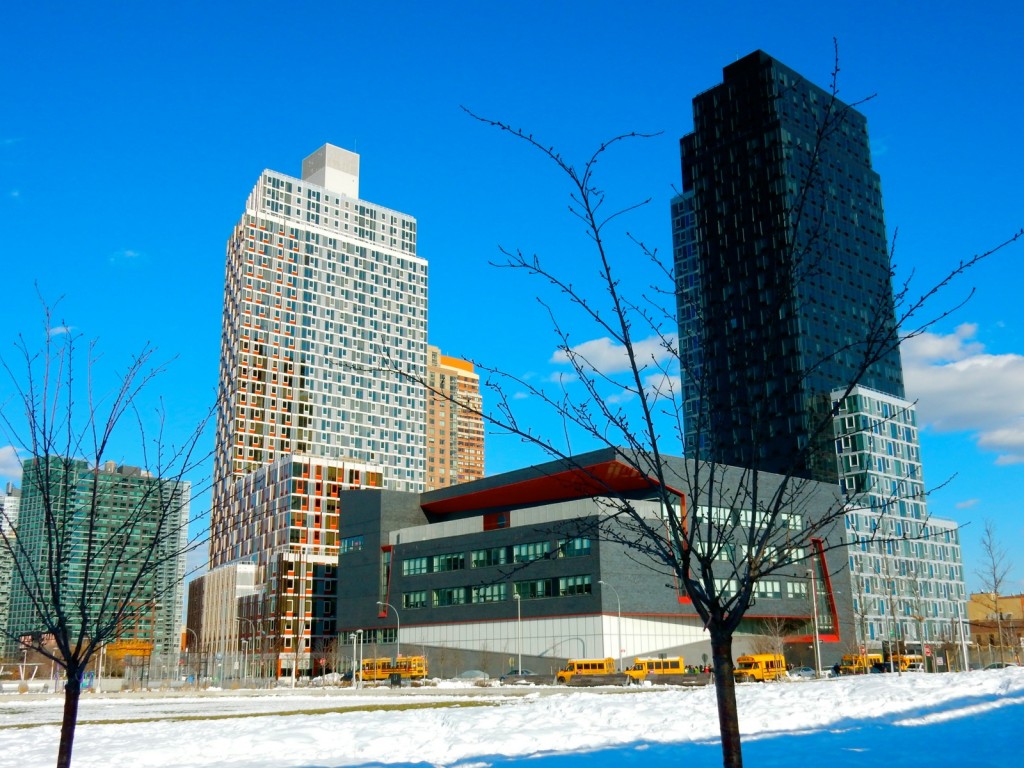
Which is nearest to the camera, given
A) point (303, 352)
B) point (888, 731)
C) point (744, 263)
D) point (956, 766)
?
point (956, 766)

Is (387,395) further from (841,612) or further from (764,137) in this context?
(841,612)

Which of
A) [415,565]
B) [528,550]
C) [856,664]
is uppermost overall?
[528,550]

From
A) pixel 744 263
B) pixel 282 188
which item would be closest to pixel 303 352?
Result: pixel 282 188

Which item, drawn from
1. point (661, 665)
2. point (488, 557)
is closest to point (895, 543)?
point (488, 557)

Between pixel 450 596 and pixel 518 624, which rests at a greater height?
pixel 450 596

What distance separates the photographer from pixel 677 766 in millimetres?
16906

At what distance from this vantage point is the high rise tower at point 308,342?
177 m

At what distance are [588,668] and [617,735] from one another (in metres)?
57.3

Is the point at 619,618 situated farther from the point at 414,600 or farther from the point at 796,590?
the point at 414,600

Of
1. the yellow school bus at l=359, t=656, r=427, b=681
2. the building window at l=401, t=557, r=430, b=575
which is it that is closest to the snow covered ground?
the yellow school bus at l=359, t=656, r=427, b=681

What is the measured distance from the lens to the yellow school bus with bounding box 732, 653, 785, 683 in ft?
226

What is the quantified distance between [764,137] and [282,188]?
96.4m

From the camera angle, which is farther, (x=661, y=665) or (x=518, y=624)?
(x=518, y=624)

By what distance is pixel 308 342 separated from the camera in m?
185
